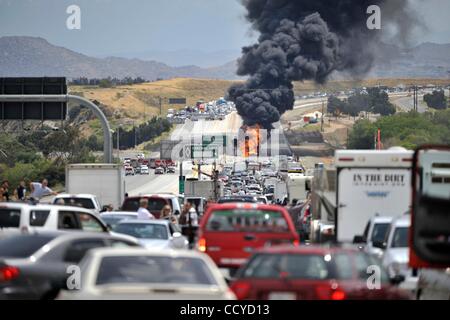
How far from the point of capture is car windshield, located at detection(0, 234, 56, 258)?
15.0m

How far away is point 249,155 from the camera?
159750mm

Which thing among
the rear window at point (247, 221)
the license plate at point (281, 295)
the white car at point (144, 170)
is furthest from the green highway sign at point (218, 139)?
the license plate at point (281, 295)

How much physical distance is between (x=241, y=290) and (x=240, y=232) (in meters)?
7.28

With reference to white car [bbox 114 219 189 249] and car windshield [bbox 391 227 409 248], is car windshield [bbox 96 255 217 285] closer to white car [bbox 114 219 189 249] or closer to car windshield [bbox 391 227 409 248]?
car windshield [bbox 391 227 409 248]

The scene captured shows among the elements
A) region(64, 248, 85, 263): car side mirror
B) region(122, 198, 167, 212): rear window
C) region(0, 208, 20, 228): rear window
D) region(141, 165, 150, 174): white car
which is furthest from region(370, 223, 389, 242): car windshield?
region(141, 165, 150, 174): white car

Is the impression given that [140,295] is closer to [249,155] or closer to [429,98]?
[249,155]

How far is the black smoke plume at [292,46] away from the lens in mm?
129375

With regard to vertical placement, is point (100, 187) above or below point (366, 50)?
below

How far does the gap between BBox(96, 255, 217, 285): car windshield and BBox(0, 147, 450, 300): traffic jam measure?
0.5 inches

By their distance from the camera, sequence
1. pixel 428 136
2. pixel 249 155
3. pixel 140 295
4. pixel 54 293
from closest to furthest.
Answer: pixel 140 295
pixel 54 293
pixel 428 136
pixel 249 155

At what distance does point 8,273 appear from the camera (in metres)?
14.3

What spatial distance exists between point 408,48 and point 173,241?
424 feet

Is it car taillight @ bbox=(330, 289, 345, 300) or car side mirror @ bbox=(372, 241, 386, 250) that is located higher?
car taillight @ bbox=(330, 289, 345, 300)
